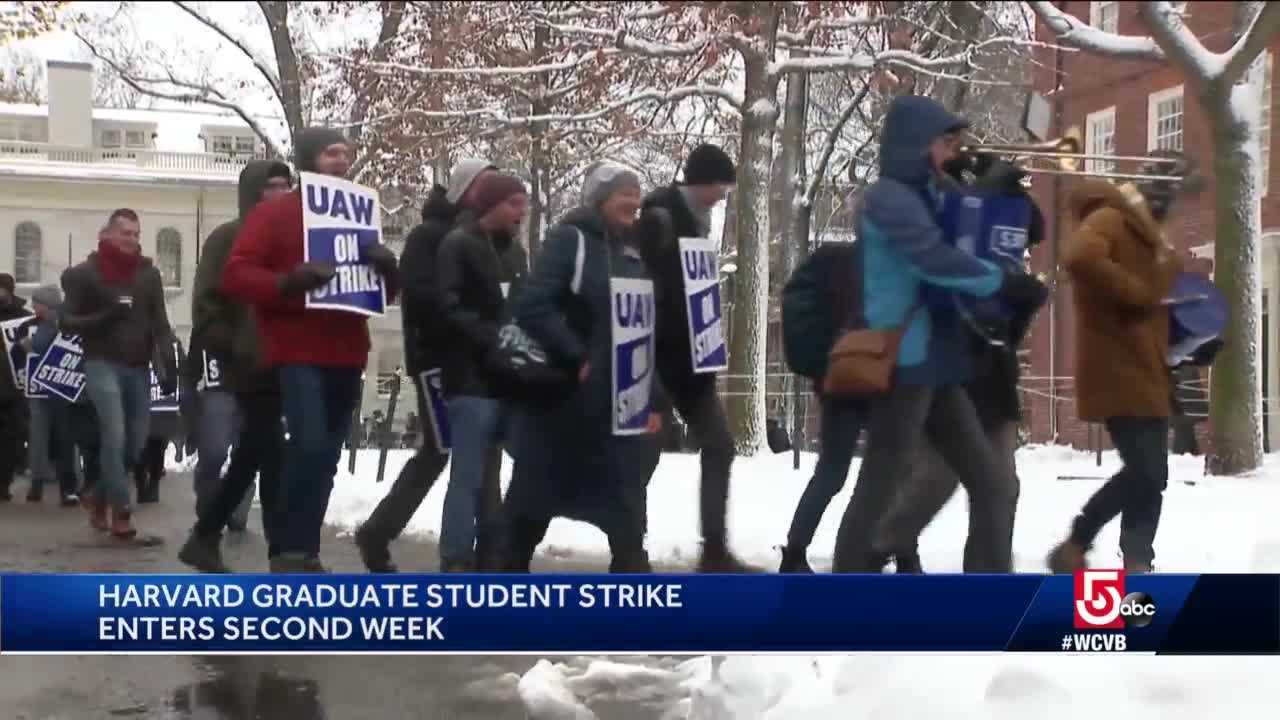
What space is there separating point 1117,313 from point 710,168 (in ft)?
3.31

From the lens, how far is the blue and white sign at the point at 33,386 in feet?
12.6

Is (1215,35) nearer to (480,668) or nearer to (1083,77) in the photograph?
(1083,77)

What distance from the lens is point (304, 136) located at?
3.53m

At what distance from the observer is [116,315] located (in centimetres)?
362

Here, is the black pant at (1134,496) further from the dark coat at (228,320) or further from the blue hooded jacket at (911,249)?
the dark coat at (228,320)

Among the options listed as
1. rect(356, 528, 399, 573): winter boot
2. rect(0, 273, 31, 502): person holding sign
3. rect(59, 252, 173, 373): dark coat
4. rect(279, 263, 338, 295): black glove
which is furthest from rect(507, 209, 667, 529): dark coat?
rect(0, 273, 31, 502): person holding sign

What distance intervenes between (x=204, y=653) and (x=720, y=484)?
4.08 ft

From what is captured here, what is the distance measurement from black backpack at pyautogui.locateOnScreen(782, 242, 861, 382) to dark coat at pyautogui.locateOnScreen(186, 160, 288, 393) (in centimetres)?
119

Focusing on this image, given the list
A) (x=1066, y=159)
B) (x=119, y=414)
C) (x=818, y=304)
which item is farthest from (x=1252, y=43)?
(x=119, y=414)

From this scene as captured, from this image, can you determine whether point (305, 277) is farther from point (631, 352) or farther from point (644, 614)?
point (644, 614)

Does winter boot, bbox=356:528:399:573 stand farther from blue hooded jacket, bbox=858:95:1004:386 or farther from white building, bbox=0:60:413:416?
blue hooded jacket, bbox=858:95:1004:386


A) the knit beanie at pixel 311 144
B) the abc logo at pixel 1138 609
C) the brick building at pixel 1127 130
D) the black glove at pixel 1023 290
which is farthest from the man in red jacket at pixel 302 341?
the abc logo at pixel 1138 609

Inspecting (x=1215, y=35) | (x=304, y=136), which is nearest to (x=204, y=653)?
(x=304, y=136)

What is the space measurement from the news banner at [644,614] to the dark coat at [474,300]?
18.8 inches
